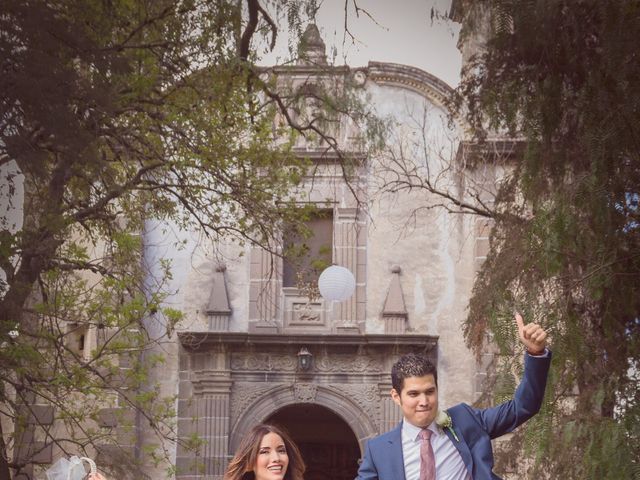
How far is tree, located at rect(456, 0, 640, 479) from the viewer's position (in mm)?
7082

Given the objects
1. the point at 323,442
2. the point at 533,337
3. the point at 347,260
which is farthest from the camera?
the point at 323,442

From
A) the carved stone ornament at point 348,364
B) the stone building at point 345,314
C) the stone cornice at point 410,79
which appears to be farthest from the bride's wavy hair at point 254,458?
the stone cornice at point 410,79

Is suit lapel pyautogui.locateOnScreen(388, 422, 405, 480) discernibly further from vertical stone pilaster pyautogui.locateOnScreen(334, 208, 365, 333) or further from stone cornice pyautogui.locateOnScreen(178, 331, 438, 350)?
vertical stone pilaster pyautogui.locateOnScreen(334, 208, 365, 333)

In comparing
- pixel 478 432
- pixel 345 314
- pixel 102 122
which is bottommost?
pixel 478 432

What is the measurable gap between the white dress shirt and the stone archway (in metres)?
12.7

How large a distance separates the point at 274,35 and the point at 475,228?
821cm

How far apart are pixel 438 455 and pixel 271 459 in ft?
2.23

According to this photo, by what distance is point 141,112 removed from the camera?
36.4ft

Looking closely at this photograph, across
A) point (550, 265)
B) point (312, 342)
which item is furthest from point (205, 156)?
point (312, 342)

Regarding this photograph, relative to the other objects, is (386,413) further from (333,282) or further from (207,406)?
(333,282)

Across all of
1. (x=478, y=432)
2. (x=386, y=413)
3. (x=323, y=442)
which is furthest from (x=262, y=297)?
(x=478, y=432)

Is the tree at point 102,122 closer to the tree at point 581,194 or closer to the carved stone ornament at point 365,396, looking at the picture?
the tree at point 581,194

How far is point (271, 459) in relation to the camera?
424 centimetres

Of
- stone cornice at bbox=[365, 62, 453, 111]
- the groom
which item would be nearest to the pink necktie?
the groom
